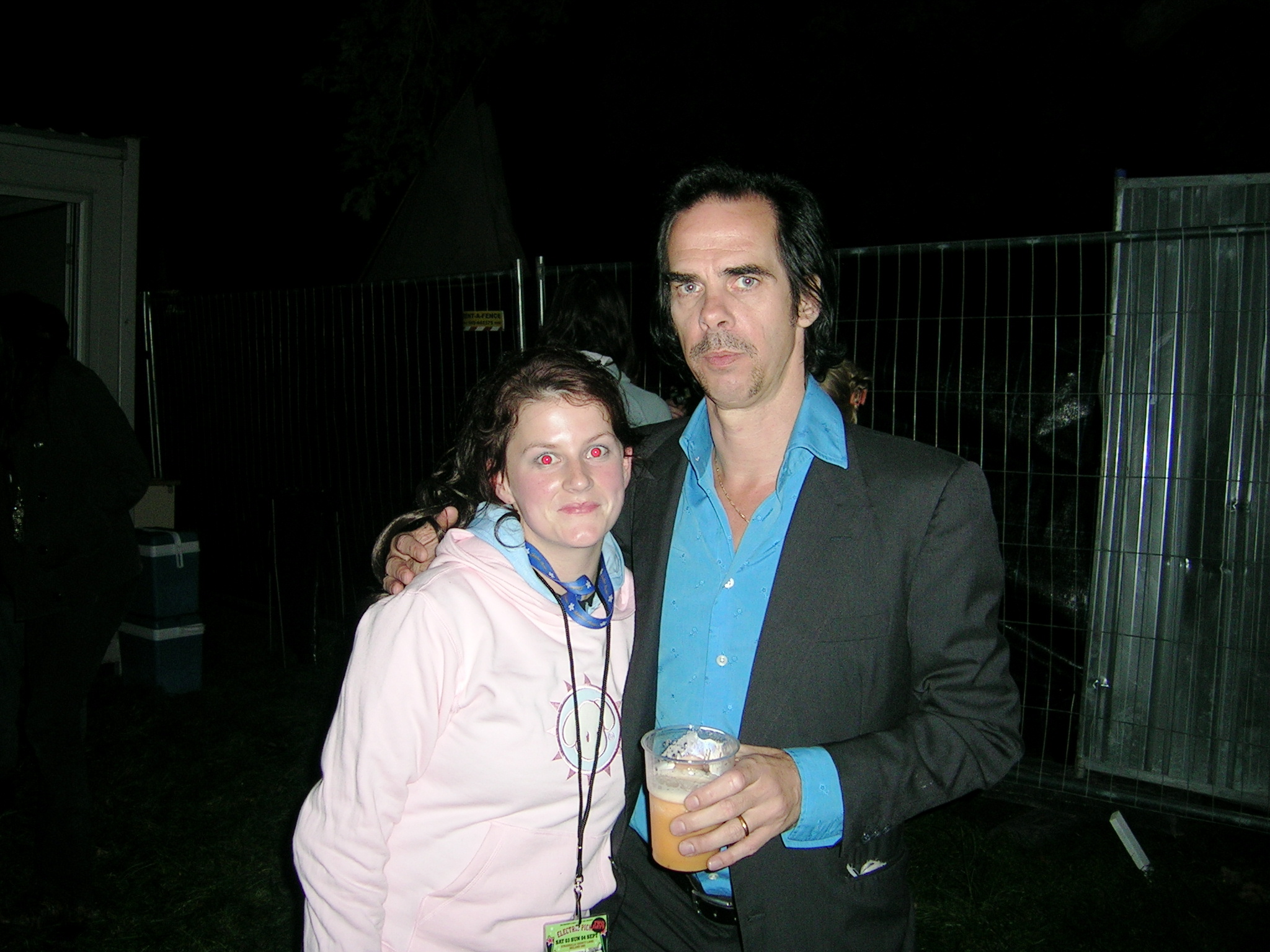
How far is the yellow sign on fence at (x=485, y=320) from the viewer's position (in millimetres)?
5660

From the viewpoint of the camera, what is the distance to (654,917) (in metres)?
1.91

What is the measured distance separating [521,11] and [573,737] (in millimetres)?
11340

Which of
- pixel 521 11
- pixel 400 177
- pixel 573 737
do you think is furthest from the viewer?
pixel 521 11

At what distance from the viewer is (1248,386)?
4008mm

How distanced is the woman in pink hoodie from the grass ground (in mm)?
1388

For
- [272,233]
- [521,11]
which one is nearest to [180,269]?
[272,233]

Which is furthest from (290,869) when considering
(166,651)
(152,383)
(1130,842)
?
(152,383)

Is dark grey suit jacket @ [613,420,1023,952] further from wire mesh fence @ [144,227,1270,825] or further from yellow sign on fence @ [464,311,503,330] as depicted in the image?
yellow sign on fence @ [464,311,503,330]

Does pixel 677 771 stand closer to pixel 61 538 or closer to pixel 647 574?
pixel 647 574

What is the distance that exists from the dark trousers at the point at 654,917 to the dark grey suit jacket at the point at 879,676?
15 cm

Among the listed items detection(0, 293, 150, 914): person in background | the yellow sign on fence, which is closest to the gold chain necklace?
detection(0, 293, 150, 914): person in background

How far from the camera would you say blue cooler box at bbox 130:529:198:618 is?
5.95 meters

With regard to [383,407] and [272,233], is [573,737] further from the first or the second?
[272,233]

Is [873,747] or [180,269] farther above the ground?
[180,269]
